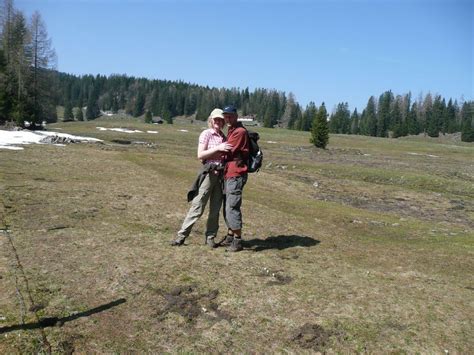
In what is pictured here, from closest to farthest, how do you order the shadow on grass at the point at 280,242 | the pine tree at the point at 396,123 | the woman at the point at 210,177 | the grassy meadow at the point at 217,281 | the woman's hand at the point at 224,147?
the grassy meadow at the point at 217,281 < the woman's hand at the point at 224,147 < the woman at the point at 210,177 < the shadow on grass at the point at 280,242 < the pine tree at the point at 396,123

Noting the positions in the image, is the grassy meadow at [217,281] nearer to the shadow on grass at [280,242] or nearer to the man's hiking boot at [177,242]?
the shadow on grass at [280,242]

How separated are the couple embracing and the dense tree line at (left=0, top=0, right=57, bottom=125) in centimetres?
5240

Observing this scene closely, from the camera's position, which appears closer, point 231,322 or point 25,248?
point 231,322

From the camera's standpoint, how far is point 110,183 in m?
18.5

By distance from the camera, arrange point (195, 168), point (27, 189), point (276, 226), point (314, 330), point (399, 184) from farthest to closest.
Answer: point (399, 184)
point (195, 168)
point (27, 189)
point (276, 226)
point (314, 330)

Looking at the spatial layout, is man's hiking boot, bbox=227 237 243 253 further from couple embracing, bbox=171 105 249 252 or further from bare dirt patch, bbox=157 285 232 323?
bare dirt patch, bbox=157 285 232 323

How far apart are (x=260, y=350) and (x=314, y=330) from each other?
98 cm

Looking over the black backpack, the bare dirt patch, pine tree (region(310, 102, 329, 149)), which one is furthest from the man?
pine tree (region(310, 102, 329, 149))

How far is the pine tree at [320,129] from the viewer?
60.7 meters

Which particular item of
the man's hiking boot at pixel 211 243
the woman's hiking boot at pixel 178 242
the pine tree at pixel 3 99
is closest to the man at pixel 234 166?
the man's hiking boot at pixel 211 243

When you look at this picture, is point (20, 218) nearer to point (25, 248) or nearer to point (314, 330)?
point (25, 248)

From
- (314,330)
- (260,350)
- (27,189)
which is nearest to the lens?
(260,350)

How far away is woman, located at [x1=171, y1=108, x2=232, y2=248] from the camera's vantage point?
934cm

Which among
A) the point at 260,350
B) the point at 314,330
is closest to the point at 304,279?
the point at 314,330
